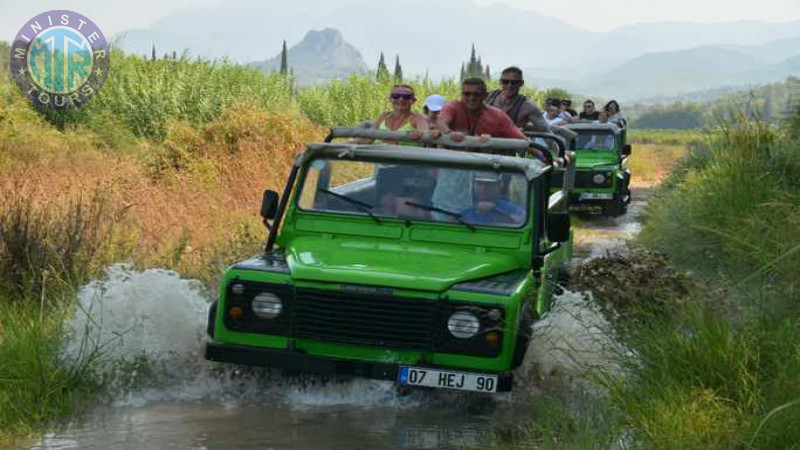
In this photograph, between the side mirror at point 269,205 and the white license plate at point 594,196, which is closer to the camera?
the side mirror at point 269,205

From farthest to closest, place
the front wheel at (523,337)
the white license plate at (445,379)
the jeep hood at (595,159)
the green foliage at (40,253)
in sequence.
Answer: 1. the jeep hood at (595,159)
2. the green foliage at (40,253)
3. the front wheel at (523,337)
4. the white license plate at (445,379)

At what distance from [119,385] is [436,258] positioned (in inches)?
80.9

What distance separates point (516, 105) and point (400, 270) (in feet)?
19.6

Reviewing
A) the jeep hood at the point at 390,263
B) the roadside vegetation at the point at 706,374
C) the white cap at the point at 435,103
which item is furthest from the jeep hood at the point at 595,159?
the jeep hood at the point at 390,263

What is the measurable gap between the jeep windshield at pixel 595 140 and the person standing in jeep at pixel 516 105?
30.4 feet

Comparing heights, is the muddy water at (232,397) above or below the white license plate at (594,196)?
above

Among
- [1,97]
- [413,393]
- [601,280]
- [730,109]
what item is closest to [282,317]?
[413,393]

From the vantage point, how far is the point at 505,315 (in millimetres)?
7117

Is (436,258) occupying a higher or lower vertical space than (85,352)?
higher

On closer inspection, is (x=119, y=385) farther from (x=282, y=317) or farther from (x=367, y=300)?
(x=367, y=300)

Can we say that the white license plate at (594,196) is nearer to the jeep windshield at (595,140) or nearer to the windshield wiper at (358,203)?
the jeep windshield at (595,140)

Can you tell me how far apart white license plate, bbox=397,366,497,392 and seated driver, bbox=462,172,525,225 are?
4.80 feet

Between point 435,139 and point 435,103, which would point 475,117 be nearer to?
point 435,103

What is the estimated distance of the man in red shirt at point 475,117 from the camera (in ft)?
34.6
